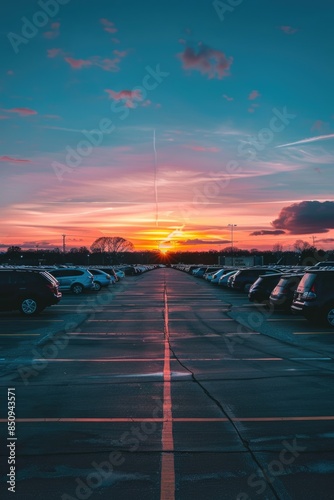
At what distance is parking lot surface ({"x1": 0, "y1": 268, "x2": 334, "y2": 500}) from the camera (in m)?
5.46

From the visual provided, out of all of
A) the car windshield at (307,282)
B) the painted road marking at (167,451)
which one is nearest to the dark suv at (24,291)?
the car windshield at (307,282)

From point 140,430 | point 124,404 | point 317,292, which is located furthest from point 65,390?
point 317,292

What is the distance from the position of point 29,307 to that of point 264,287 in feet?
34.7

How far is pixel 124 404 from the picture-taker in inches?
329

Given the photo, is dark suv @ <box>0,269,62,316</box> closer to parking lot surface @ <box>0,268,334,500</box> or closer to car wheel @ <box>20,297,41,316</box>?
car wheel @ <box>20,297,41,316</box>

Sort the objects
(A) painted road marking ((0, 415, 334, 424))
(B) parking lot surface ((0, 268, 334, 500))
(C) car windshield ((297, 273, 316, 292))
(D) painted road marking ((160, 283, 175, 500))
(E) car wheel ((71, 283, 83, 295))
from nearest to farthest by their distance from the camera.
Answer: (D) painted road marking ((160, 283, 175, 500))
(B) parking lot surface ((0, 268, 334, 500))
(A) painted road marking ((0, 415, 334, 424))
(C) car windshield ((297, 273, 316, 292))
(E) car wheel ((71, 283, 83, 295))

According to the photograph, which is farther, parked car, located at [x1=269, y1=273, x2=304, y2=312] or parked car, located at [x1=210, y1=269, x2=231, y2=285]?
parked car, located at [x1=210, y1=269, x2=231, y2=285]

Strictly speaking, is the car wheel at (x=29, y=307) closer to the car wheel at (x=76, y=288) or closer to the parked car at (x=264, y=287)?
the parked car at (x=264, y=287)

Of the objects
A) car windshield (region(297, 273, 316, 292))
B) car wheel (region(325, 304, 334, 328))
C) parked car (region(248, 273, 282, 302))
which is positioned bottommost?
car wheel (region(325, 304, 334, 328))

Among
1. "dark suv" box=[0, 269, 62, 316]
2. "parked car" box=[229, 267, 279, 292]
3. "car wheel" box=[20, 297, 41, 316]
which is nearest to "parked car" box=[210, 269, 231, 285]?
"parked car" box=[229, 267, 279, 292]

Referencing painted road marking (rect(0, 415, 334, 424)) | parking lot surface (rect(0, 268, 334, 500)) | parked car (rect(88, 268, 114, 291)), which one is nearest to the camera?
parking lot surface (rect(0, 268, 334, 500))

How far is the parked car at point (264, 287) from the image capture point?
1066 inches

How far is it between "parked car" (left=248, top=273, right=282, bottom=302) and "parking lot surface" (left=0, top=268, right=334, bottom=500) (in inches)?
425

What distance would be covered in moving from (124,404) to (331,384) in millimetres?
3455
